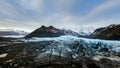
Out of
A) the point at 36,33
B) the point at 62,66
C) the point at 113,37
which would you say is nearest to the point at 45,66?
the point at 62,66

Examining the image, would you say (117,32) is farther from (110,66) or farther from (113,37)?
(110,66)

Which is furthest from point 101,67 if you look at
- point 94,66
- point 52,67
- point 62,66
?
point 52,67

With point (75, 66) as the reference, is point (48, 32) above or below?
above

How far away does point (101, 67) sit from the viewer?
17469 mm

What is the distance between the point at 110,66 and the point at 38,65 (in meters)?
8.87

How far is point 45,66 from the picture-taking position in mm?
17891

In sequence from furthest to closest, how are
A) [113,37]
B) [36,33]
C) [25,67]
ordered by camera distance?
1. [36,33]
2. [113,37]
3. [25,67]

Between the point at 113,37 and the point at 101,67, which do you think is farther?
the point at 113,37

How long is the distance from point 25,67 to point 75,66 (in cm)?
595

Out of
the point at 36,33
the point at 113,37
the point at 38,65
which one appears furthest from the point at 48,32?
the point at 38,65

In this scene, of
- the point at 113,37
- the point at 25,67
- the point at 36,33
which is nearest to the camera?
the point at 25,67

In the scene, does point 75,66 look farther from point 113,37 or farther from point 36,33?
point 36,33

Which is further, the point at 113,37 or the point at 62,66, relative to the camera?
the point at 113,37

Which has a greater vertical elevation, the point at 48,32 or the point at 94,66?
the point at 48,32
